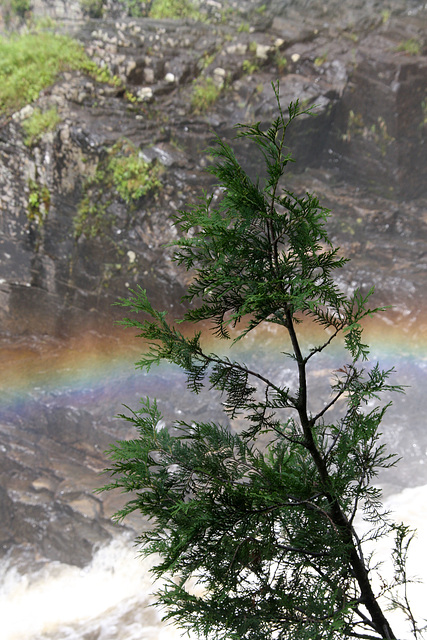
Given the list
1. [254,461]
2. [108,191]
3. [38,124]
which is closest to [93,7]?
[38,124]

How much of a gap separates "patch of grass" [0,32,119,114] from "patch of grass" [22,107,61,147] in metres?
0.19

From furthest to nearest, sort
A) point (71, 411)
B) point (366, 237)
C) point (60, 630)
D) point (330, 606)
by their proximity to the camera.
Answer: point (366, 237), point (71, 411), point (60, 630), point (330, 606)

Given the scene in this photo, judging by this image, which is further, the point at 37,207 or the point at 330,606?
the point at 37,207

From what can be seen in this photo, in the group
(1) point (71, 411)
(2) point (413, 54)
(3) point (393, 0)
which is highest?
(3) point (393, 0)

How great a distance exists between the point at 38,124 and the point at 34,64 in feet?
2.13

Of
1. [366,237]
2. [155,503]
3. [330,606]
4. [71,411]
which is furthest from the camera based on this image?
[366,237]

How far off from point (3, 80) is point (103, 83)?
3.35 feet

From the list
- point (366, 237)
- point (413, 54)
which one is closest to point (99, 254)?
point (366, 237)

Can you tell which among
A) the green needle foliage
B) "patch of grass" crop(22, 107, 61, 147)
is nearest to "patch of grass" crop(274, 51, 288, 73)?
"patch of grass" crop(22, 107, 61, 147)

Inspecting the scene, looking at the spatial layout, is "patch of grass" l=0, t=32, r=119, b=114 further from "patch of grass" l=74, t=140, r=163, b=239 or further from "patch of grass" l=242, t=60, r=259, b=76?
"patch of grass" l=242, t=60, r=259, b=76

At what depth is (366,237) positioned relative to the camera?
16.7 ft

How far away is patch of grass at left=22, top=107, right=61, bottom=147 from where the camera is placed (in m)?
4.93

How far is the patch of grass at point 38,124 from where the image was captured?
493 cm

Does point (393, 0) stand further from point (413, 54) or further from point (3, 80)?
point (3, 80)
